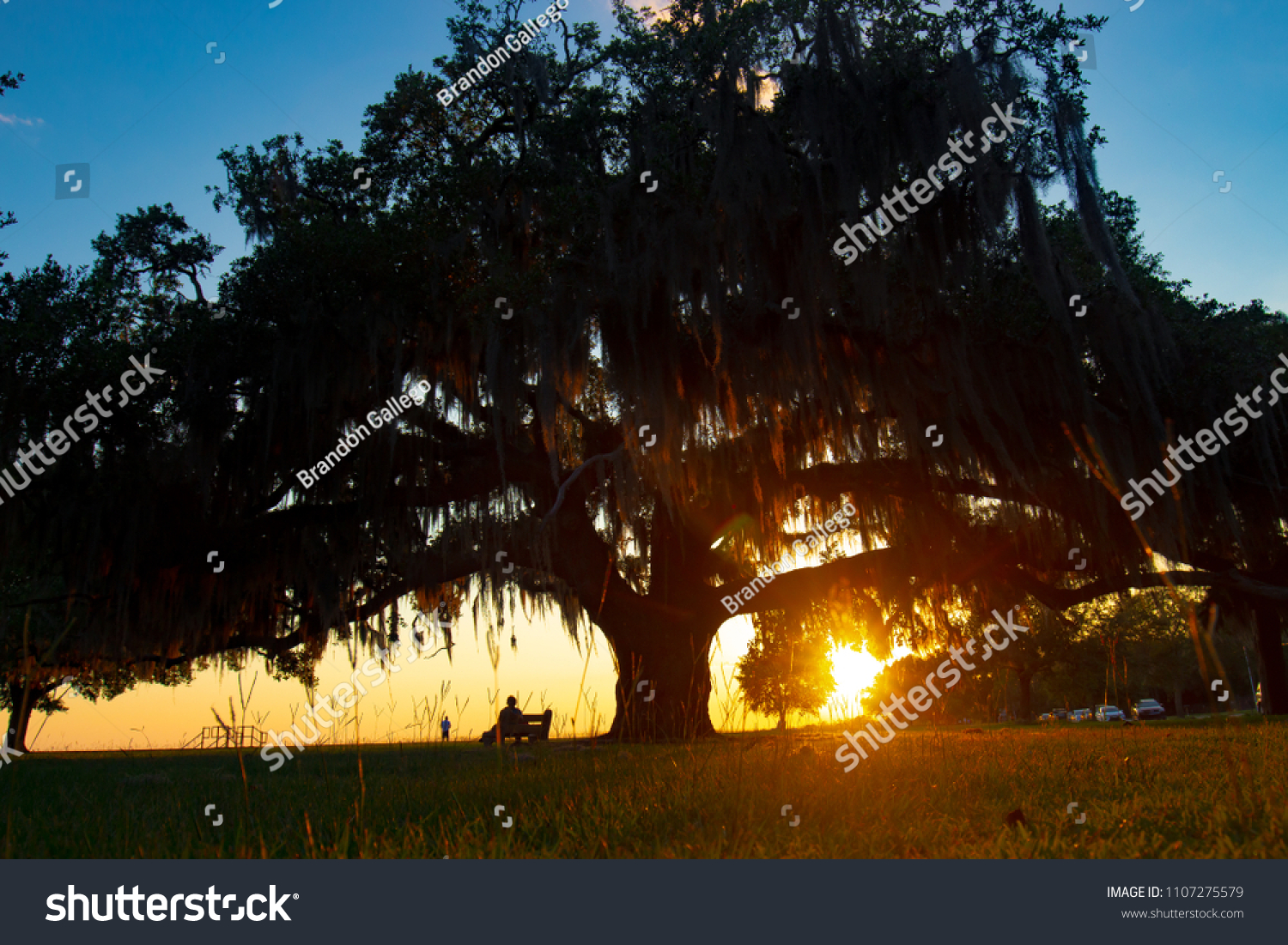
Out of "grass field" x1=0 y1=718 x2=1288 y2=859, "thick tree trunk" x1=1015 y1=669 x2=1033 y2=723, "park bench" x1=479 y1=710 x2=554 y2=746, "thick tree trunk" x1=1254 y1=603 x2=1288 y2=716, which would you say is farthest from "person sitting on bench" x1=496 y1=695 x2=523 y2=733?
"thick tree trunk" x1=1015 y1=669 x2=1033 y2=723

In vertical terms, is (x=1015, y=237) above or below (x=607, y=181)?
below

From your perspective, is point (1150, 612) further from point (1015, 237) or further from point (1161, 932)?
point (1161, 932)

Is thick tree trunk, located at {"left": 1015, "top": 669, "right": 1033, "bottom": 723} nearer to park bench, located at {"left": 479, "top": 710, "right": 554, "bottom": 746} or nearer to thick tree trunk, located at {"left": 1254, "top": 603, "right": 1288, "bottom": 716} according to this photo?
thick tree trunk, located at {"left": 1254, "top": 603, "right": 1288, "bottom": 716}

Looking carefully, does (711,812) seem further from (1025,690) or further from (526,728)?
(1025,690)

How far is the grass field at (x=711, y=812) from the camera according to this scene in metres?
2.38

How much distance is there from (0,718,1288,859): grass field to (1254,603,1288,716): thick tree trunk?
16.4 m

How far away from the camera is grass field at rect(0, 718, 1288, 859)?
2.38 metres

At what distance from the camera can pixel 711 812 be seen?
2936mm

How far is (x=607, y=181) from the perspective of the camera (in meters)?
9.16

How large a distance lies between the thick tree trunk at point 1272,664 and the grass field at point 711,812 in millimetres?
16352

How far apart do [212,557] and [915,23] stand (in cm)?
1082

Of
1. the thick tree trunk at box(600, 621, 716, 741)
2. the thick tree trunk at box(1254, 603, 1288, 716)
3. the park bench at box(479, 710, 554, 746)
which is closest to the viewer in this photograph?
the park bench at box(479, 710, 554, 746)

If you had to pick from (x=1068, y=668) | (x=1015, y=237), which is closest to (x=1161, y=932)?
(x=1015, y=237)

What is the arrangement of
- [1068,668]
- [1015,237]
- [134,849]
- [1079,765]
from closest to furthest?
[134,849], [1079,765], [1015,237], [1068,668]
